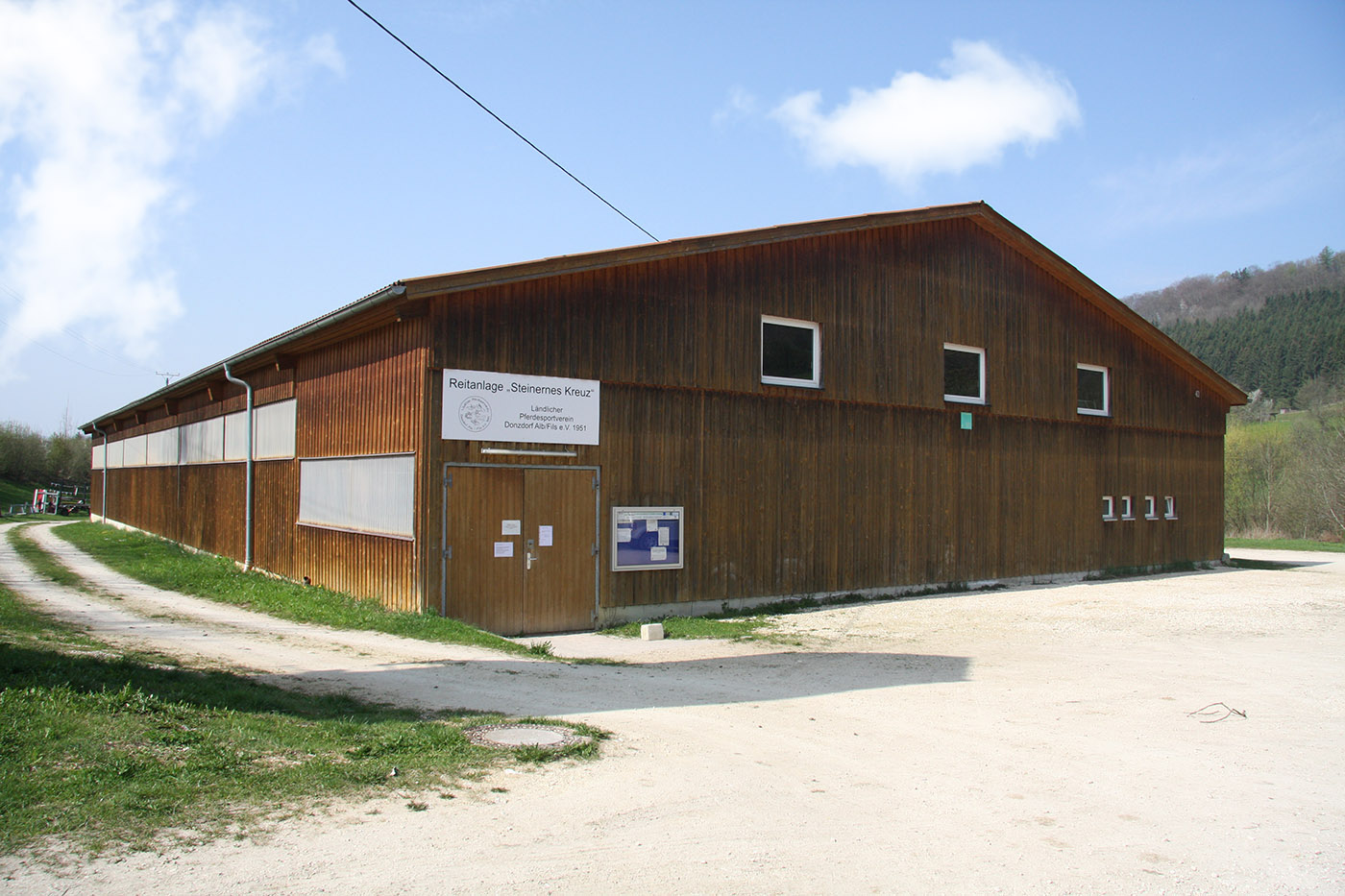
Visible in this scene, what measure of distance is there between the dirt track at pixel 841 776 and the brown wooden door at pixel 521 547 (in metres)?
0.77

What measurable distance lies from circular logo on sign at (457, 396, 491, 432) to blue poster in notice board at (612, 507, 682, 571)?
8.25ft

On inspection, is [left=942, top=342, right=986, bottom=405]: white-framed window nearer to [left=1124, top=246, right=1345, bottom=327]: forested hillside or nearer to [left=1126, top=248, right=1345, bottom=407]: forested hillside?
[left=1126, top=248, right=1345, bottom=407]: forested hillside

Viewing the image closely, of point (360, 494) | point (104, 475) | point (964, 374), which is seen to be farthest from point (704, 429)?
point (104, 475)

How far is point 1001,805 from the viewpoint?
233 inches

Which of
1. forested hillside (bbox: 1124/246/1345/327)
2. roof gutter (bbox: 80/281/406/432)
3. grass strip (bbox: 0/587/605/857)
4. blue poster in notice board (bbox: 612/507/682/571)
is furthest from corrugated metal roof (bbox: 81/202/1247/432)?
forested hillside (bbox: 1124/246/1345/327)

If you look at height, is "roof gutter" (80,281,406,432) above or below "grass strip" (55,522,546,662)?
above

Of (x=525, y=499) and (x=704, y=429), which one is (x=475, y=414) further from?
(x=704, y=429)

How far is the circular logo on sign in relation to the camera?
12977 millimetres

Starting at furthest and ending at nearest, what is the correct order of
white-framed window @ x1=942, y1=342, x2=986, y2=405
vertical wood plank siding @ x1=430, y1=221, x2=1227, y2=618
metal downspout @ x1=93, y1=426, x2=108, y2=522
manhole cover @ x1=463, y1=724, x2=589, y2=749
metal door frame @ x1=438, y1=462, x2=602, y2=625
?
metal downspout @ x1=93, y1=426, x2=108, y2=522, white-framed window @ x1=942, y1=342, x2=986, y2=405, vertical wood plank siding @ x1=430, y1=221, x2=1227, y2=618, metal door frame @ x1=438, y1=462, x2=602, y2=625, manhole cover @ x1=463, y1=724, x2=589, y2=749

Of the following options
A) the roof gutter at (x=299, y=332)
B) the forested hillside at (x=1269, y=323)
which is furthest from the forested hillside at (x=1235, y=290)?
the roof gutter at (x=299, y=332)

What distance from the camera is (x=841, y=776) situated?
21.3 ft

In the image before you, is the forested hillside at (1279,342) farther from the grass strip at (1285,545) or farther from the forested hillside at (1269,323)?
the grass strip at (1285,545)

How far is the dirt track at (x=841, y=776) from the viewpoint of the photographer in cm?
466

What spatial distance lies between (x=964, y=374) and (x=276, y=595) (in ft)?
46.1
